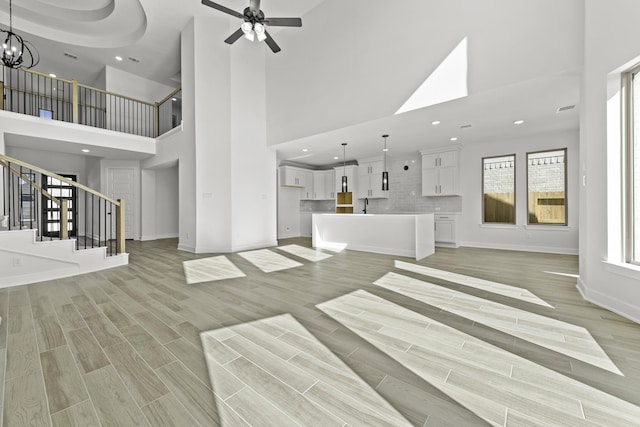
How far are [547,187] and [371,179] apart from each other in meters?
4.32

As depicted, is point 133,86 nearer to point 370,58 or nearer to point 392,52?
point 370,58

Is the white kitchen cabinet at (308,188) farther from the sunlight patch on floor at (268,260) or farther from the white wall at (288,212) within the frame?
the sunlight patch on floor at (268,260)

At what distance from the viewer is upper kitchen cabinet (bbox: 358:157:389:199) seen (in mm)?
8297

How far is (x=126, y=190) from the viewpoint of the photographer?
27.1 ft

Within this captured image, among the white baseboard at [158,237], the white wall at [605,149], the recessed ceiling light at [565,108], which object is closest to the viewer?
the white wall at [605,149]

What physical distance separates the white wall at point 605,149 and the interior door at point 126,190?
10.3 m

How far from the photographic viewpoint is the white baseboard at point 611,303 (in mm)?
2357

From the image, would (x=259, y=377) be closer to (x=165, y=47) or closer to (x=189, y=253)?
(x=189, y=253)

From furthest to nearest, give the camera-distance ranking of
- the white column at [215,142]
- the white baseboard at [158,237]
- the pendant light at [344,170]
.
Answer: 1. the white baseboard at [158,237]
2. the pendant light at [344,170]
3. the white column at [215,142]

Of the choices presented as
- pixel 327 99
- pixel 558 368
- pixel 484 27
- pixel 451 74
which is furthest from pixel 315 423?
pixel 327 99

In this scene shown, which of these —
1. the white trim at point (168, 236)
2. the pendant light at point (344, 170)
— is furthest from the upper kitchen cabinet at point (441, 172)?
the white trim at point (168, 236)

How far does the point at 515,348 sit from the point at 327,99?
512cm

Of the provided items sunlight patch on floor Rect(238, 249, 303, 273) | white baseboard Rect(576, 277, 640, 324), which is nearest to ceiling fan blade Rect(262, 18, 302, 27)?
sunlight patch on floor Rect(238, 249, 303, 273)

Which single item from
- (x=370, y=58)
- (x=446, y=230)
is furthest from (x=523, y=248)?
(x=370, y=58)
